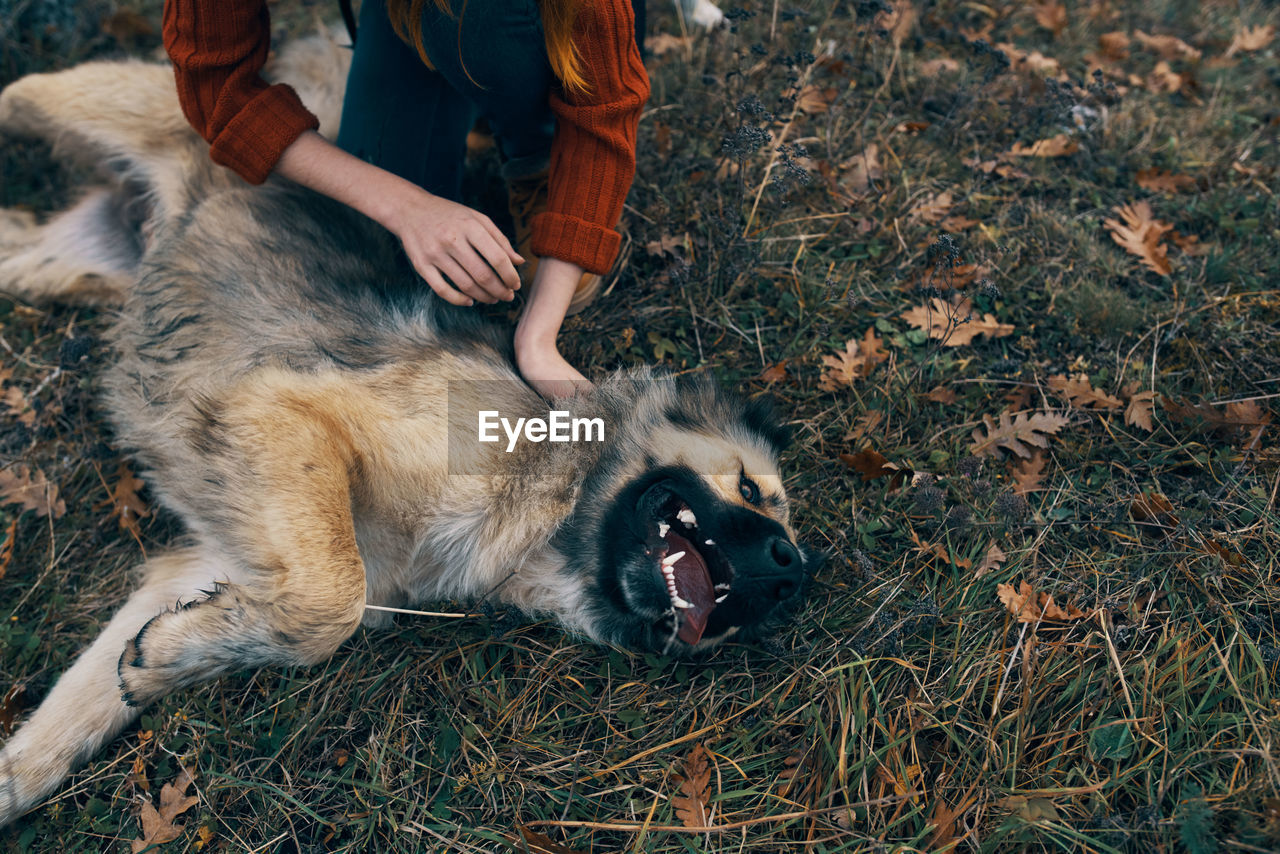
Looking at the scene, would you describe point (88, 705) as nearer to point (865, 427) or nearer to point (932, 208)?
point (865, 427)

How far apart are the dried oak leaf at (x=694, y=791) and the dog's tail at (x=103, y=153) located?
328 centimetres

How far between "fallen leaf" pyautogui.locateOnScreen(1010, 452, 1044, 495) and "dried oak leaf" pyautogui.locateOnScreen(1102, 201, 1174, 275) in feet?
4.23

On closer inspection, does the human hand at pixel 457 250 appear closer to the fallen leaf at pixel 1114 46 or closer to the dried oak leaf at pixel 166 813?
the dried oak leaf at pixel 166 813

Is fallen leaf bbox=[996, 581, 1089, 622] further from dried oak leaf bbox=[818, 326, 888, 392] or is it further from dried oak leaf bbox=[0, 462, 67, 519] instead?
dried oak leaf bbox=[0, 462, 67, 519]

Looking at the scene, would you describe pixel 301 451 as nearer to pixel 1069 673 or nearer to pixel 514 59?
pixel 514 59

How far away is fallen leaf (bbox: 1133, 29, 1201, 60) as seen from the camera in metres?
4.70

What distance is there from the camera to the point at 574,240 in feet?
9.00

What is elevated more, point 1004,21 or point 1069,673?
point 1004,21

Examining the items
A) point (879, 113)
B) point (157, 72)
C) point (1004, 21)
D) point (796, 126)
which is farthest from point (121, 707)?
point (1004, 21)

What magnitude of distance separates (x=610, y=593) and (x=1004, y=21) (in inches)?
177

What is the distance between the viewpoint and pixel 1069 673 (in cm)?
243

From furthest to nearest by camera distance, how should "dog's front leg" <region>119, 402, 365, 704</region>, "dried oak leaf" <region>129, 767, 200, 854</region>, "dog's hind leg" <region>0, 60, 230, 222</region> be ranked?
"dog's hind leg" <region>0, 60, 230, 222</region>, "dried oak leaf" <region>129, 767, 200, 854</region>, "dog's front leg" <region>119, 402, 365, 704</region>

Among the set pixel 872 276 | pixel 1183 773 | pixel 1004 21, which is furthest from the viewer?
pixel 1004 21

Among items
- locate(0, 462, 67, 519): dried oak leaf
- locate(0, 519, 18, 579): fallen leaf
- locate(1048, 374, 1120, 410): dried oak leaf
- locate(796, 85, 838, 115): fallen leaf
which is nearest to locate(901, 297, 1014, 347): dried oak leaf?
locate(1048, 374, 1120, 410): dried oak leaf
